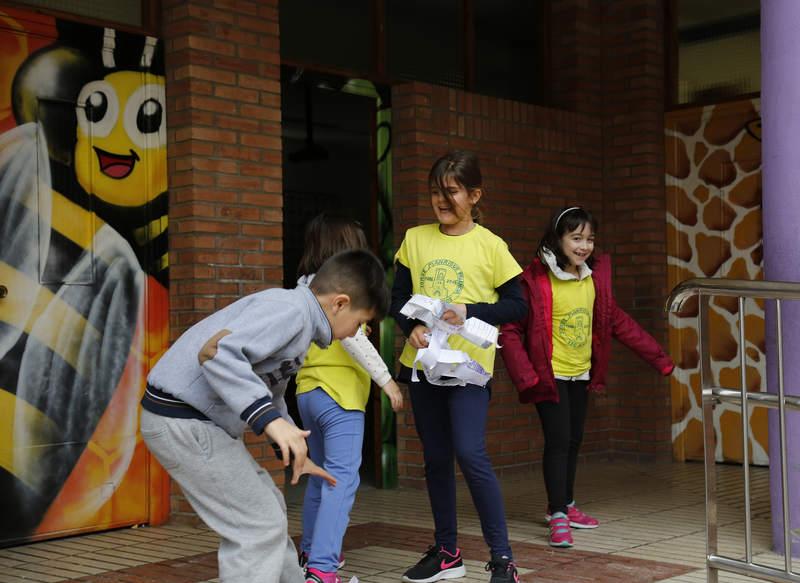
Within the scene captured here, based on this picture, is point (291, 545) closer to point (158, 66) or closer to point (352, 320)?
point (352, 320)

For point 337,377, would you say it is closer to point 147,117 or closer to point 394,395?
point 394,395

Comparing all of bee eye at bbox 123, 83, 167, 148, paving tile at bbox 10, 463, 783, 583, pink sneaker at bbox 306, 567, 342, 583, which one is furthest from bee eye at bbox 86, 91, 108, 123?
pink sneaker at bbox 306, 567, 342, 583

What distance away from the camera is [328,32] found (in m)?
7.52

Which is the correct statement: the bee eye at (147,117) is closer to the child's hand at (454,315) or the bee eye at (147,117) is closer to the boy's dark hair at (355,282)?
the child's hand at (454,315)

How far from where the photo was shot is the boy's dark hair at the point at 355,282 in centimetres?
364

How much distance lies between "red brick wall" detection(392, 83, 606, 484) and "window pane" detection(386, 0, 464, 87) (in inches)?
11.9

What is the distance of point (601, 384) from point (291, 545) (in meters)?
2.78

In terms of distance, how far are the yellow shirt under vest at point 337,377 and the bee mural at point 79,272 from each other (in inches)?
65.7

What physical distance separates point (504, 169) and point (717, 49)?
6.57 feet

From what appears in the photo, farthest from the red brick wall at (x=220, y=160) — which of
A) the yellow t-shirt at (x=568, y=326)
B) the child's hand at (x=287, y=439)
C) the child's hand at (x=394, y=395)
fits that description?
the child's hand at (x=287, y=439)

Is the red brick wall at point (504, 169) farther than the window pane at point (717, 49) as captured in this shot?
No

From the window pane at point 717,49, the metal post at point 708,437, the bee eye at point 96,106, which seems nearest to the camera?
the metal post at point 708,437

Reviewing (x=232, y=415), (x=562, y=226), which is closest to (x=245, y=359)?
(x=232, y=415)

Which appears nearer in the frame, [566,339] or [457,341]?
[457,341]
